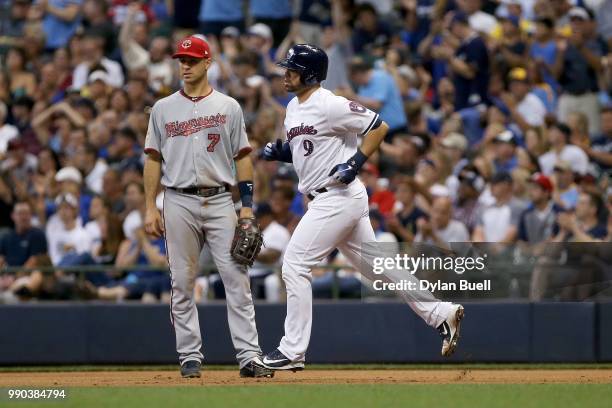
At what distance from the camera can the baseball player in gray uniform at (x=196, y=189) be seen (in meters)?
9.17

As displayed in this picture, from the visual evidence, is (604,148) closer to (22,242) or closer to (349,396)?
(22,242)

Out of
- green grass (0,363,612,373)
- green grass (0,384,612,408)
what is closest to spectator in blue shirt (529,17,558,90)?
green grass (0,363,612,373)

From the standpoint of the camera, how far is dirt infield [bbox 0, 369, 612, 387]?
362 inches

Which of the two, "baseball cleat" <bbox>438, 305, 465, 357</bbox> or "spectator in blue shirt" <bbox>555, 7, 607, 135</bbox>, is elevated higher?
"spectator in blue shirt" <bbox>555, 7, 607, 135</bbox>

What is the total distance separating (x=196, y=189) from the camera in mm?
9219

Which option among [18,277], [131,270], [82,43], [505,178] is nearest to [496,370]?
[505,178]

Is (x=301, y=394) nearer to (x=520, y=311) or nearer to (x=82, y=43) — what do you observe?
(x=520, y=311)

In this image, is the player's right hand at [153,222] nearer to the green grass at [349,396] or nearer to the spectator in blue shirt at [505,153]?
the green grass at [349,396]

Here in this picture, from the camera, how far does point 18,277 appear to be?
1218 centimetres

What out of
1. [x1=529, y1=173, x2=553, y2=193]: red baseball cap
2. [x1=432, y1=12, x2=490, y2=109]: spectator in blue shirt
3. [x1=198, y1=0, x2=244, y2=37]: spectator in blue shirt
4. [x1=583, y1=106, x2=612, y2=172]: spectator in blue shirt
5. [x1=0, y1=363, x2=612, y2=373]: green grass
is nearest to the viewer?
[x1=0, y1=363, x2=612, y2=373]: green grass

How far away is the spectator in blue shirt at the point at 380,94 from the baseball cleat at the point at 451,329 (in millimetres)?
6528

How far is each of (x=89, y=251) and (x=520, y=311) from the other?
4446 mm

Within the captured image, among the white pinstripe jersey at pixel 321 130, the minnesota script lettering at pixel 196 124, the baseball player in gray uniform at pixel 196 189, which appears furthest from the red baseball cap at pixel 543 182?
the minnesota script lettering at pixel 196 124

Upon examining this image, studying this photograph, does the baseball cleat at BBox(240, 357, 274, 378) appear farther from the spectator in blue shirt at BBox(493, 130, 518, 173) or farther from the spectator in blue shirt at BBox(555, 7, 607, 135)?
the spectator in blue shirt at BBox(555, 7, 607, 135)
